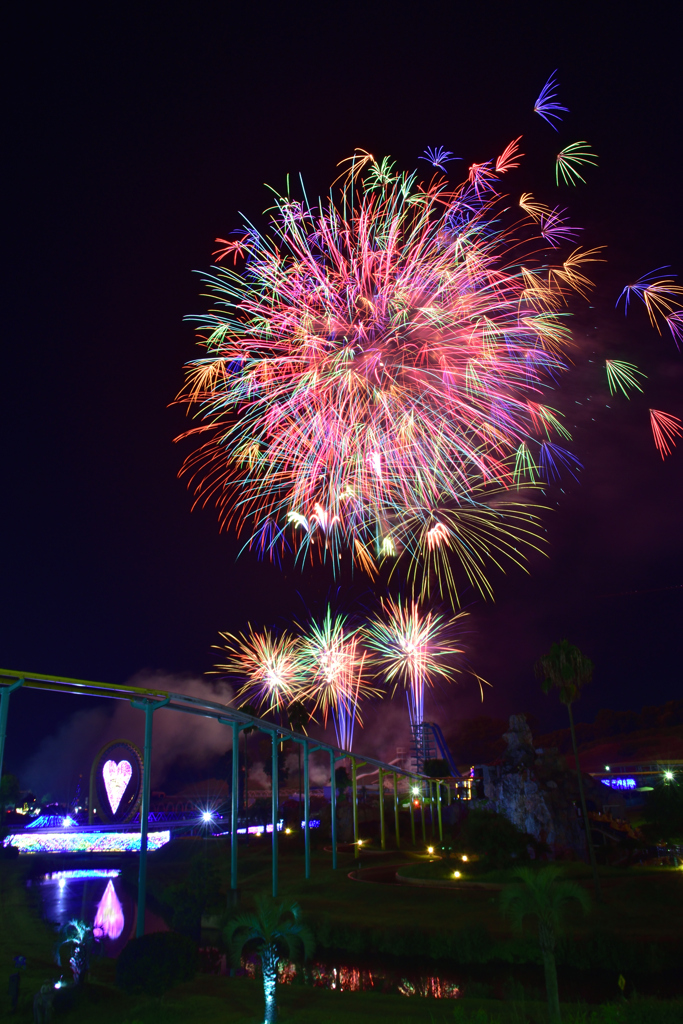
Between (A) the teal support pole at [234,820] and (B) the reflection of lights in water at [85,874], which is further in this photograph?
(B) the reflection of lights in water at [85,874]

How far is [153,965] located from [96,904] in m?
31.1

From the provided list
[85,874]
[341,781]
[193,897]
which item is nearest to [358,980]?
[193,897]

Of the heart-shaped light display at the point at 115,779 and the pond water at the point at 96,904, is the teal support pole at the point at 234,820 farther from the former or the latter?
the heart-shaped light display at the point at 115,779

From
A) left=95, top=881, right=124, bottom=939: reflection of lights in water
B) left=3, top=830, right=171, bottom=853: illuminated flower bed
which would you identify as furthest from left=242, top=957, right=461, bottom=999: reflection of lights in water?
left=3, top=830, right=171, bottom=853: illuminated flower bed

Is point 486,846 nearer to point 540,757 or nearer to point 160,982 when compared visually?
point 540,757

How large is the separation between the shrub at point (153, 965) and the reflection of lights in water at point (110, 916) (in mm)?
18419

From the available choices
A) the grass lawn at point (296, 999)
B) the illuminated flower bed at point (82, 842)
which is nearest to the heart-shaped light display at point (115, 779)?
the illuminated flower bed at point (82, 842)

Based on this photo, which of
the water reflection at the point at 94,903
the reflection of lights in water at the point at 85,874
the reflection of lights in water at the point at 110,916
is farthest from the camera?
the reflection of lights in water at the point at 85,874

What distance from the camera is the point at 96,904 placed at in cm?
4334

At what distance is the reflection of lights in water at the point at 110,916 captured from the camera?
1357 inches

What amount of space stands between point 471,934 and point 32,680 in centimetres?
1791

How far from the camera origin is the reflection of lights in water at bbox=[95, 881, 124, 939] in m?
34.5

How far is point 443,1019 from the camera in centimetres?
1513

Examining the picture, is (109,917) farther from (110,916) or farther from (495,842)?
(495,842)
